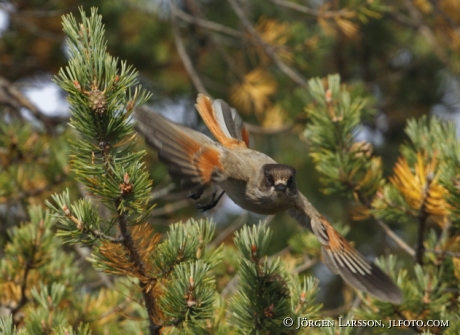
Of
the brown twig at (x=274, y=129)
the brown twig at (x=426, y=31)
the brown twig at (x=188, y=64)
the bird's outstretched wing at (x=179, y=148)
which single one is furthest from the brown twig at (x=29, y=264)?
the brown twig at (x=426, y=31)

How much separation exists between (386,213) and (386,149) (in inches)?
146

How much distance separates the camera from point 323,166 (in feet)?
10.2

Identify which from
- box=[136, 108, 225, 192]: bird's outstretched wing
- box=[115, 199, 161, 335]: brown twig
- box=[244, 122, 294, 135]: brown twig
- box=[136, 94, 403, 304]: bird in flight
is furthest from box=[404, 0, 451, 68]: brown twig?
box=[115, 199, 161, 335]: brown twig

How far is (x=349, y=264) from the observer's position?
114 inches

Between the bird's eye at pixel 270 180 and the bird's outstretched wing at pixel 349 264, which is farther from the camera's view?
the bird's eye at pixel 270 180

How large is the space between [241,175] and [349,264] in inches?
31.5

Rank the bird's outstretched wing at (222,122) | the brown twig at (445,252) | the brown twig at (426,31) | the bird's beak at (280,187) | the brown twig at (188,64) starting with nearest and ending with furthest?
the brown twig at (445,252) → the bird's beak at (280,187) → the bird's outstretched wing at (222,122) → the brown twig at (188,64) → the brown twig at (426,31)

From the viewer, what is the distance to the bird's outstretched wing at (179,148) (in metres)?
2.72

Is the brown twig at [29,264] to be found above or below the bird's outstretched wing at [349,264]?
above

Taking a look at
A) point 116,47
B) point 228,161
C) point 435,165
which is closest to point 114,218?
point 228,161

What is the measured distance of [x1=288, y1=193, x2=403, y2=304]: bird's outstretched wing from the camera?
259 centimetres

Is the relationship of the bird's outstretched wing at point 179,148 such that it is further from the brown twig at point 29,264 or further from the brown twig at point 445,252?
the brown twig at point 445,252

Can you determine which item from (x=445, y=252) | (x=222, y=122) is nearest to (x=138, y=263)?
(x=445, y=252)

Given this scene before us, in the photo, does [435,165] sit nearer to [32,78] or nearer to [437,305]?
[437,305]
